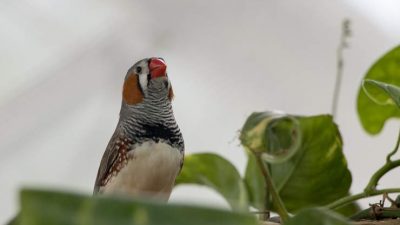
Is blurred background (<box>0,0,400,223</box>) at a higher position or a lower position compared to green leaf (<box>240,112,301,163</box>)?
higher

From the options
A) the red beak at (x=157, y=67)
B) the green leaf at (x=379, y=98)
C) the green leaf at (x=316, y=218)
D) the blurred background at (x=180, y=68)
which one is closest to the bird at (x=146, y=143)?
the red beak at (x=157, y=67)

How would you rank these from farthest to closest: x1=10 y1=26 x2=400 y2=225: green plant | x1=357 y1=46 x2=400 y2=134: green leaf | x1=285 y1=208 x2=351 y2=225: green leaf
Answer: x1=357 y1=46 x2=400 y2=134: green leaf, x1=10 y1=26 x2=400 y2=225: green plant, x1=285 y1=208 x2=351 y2=225: green leaf

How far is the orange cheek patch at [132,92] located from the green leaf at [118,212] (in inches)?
22.0

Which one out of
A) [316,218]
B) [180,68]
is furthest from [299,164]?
[180,68]

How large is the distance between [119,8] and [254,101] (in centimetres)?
41

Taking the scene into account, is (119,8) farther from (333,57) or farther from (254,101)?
(333,57)

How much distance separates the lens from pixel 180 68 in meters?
1.82

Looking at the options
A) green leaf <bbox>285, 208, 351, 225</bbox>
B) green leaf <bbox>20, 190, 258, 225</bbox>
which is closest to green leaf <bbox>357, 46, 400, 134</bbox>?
green leaf <bbox>285, 208, 351, 225</bbox>

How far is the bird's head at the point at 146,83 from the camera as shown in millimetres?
842

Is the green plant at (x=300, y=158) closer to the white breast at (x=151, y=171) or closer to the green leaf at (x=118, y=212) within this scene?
the white breast at (x=151, y=171)

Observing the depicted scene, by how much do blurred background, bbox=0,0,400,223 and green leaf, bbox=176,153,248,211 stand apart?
77 centimetres

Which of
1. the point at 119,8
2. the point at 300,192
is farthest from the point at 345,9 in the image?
the point at 300,192

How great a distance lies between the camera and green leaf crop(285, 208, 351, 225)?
42cm

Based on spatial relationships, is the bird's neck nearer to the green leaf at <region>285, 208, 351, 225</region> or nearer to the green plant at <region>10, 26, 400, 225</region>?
the green plant at <region>10, 26, 400, 225</region>
